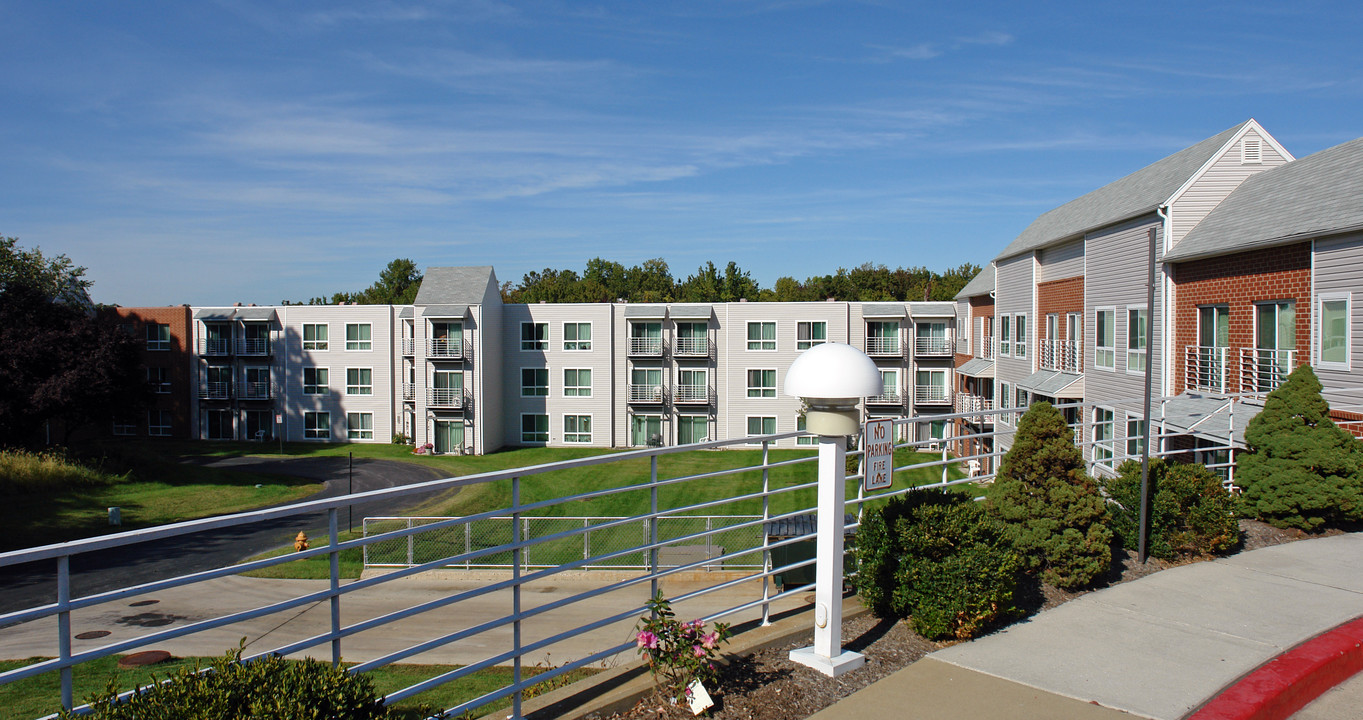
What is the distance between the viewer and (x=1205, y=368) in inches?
742

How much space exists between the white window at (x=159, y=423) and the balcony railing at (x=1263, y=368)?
5394cm

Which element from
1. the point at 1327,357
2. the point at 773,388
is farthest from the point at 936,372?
the point at 1327,357

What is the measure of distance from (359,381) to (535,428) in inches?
433

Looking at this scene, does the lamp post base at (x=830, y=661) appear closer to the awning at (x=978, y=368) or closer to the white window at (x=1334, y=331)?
the white window at (x=1334, y=331)

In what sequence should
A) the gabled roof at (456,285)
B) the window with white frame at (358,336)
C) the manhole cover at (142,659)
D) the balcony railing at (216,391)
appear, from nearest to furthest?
the manhole cover at (142,659)
the gabled roof at (456,285)
the window with white frame at (358,336)
the balcony railing at (216,391)

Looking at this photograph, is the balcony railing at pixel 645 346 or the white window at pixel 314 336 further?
the white window at pixel 314 336

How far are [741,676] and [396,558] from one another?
59.4 feet

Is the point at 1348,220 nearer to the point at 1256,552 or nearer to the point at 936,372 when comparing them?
the point at 1256,552

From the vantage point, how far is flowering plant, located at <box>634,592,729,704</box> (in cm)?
395

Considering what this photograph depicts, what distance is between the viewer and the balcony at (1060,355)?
26.2 meters

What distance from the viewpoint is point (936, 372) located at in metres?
44.3

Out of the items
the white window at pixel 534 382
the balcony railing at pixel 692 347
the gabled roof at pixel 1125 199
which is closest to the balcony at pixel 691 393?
the balcony railing at pixel 692 347

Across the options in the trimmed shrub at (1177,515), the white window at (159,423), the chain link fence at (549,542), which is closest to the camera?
the trimmed shrub at (1177,515)

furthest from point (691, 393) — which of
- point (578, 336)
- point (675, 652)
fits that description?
point (675, 652)
